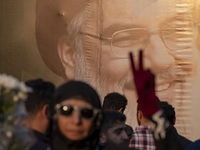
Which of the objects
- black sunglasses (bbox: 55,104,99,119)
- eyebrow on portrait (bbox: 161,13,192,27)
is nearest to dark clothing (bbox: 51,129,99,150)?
black sunglasses (bbox: 55,104,99,119)

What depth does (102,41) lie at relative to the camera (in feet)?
19.7

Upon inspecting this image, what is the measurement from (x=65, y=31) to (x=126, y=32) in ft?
2.88

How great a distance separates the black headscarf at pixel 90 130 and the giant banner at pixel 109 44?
3.64 meters

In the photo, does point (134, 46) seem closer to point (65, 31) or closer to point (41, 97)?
point (65, 31)

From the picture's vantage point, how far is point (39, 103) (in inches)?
99.8

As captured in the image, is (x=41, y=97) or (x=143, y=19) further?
(x=143, y=19)

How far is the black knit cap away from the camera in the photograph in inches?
87.7

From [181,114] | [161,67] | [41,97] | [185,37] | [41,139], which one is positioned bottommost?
[41,139]

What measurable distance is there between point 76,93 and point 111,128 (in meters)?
0.50

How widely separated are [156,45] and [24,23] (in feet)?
6.35

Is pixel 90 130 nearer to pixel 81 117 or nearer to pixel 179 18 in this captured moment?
pixel 81 117

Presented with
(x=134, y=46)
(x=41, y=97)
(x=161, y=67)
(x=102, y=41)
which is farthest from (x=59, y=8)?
(x=41, y=97)

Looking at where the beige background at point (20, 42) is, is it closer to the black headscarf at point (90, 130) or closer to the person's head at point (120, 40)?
the person's head at point (120, 40)

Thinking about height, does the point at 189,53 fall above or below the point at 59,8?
below
